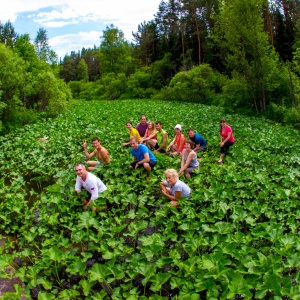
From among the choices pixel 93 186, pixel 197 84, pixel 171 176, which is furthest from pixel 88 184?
pixel 197 84

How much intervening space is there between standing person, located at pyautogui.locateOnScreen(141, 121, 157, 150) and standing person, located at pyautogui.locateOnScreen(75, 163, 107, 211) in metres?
3.57

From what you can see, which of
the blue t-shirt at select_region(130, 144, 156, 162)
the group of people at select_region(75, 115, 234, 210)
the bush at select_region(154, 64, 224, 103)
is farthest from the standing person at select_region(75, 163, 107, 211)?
the bush at select_region(154, 64, 224, 103)

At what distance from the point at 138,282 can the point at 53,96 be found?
1895 centimetres

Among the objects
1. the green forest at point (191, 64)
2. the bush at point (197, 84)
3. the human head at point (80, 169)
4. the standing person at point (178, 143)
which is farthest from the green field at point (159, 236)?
the bush at point (197, 84)

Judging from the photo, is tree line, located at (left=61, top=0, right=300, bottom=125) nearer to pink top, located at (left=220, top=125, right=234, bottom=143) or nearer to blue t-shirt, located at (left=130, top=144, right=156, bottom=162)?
pink top, located at (left=220, top=125, right=234, bottom=143)

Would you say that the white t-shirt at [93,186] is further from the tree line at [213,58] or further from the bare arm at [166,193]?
the tree line at [213,58]

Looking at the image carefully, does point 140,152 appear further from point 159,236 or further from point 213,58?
point 213,58

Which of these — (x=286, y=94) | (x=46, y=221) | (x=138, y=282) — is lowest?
(x=138, y=282)

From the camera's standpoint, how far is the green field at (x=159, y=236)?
373cm

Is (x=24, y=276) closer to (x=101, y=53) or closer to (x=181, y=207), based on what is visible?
(x=181, y=207)

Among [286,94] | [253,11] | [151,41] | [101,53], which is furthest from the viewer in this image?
[101,53]

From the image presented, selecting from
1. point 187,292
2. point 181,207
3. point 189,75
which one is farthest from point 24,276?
point 189,75

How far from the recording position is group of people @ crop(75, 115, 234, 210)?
18.7 feet

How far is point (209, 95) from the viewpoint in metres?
30.5
